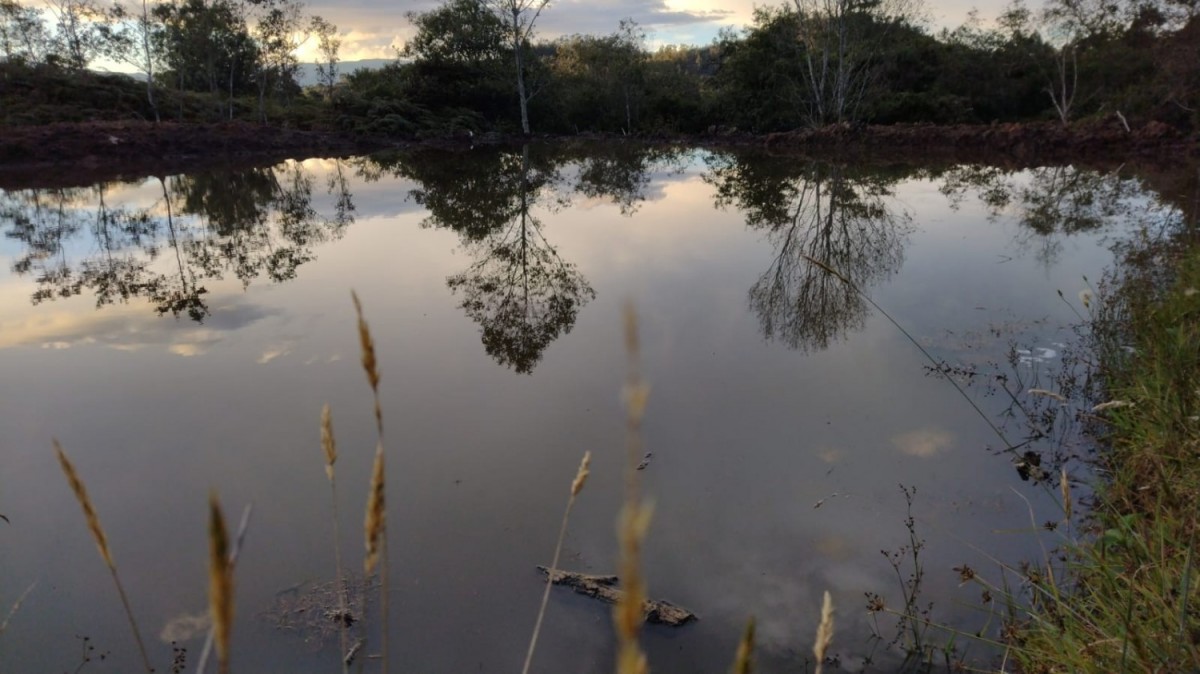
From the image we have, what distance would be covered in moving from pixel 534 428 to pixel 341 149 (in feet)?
83.7

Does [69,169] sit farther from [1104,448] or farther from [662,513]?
[1104,448]

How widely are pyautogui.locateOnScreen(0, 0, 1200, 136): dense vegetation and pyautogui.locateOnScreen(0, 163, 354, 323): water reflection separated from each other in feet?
47.3

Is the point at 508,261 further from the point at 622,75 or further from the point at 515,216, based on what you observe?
the point at 622,75

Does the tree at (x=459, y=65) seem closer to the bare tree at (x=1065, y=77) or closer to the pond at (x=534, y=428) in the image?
the bare tree at (x=1065, y=77)

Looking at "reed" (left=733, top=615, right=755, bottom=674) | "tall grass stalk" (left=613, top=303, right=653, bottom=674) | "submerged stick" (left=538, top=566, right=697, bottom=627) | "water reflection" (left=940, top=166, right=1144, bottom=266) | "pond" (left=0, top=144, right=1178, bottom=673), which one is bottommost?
"submerged stick" (left=538, top=566, right=697, bottom=627)

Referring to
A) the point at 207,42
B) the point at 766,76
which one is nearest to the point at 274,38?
the point at 207,42

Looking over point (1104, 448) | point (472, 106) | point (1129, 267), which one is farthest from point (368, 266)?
point (472, 106)

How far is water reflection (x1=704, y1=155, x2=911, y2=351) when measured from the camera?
634 cm

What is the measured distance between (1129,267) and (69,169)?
24.9 meters

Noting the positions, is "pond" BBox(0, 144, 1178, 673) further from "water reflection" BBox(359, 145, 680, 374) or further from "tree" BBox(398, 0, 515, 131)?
"tree" BBox(398, 0, 515, 131)

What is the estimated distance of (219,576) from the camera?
48cm

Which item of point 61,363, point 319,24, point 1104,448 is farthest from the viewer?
point 319,24

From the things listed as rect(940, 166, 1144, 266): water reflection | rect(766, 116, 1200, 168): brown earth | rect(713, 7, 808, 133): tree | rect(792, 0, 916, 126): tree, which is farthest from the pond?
rect(713, 7, 808, 133): tree

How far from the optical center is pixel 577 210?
12.2 m
